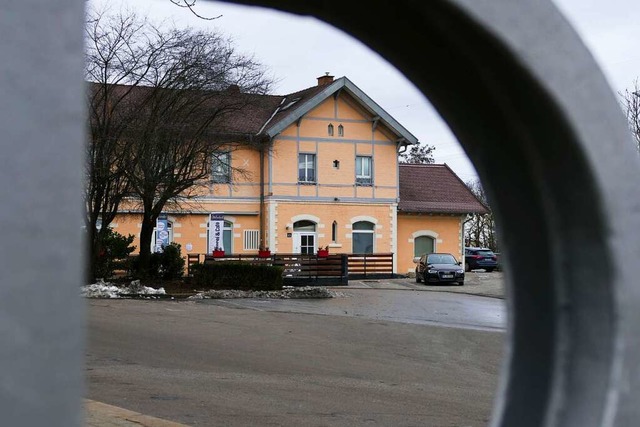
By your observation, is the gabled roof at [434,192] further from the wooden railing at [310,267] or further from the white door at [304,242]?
the wooden railing at [310,267]

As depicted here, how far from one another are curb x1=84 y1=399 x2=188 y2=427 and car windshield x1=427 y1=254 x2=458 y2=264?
29.2 meters

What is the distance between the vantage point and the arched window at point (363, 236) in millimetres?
41344

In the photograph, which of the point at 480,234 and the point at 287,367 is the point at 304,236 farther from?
the point at 480,234

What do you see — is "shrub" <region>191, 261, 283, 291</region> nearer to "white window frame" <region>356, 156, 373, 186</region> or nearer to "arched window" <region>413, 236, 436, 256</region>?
"white window frame" <region>356, 156, 373, 186</region>

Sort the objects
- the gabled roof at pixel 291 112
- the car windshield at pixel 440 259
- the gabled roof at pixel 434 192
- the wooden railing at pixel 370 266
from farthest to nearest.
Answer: the gabled roof at pixel 434 192 → the gabled roof at pixel 291 112 → the wooden railing at pixel 370 266 → the car windshield at pixel 440 259

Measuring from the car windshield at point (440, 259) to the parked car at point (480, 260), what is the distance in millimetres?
15223

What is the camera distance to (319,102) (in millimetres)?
39781

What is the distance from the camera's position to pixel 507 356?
2.76 m

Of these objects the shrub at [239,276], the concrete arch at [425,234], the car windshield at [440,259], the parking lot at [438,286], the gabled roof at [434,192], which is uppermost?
the gabled roof at [434,192]

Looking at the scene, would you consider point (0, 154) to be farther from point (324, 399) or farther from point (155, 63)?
point (155, 63)

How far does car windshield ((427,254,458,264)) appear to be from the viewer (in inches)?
1441

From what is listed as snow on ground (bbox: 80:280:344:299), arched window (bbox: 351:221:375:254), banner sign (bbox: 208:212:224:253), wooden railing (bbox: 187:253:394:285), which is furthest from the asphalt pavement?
arched window (bbox: 351:221:375:254)

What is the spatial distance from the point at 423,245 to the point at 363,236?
147 inches

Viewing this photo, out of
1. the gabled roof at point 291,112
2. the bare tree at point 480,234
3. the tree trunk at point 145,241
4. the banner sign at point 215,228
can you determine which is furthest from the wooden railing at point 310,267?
the bare tree at point 480,234
